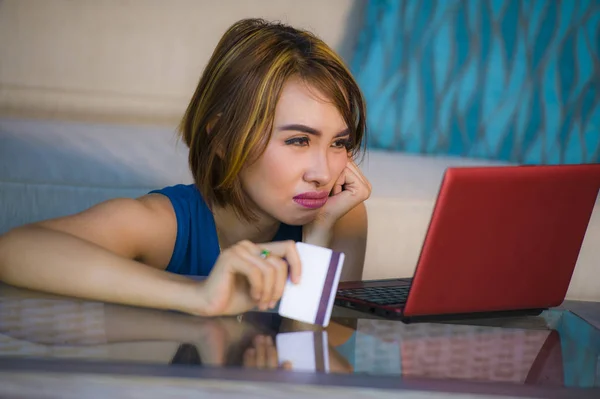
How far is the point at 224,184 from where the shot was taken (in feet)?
4.64

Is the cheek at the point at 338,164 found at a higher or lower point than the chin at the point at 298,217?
higher

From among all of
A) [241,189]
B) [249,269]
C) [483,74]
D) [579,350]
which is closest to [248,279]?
[249,269]

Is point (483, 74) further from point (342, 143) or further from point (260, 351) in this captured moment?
point (260, 351)

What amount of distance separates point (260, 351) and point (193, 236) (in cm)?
76

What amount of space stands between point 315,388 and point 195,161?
0.93 meters

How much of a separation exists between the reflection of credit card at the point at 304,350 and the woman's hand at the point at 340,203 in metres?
0.69

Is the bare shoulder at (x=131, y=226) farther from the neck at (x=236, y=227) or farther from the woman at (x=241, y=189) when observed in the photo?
the neck at (x=236, y=227)

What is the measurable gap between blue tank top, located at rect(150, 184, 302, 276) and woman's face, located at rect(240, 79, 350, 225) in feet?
0.54

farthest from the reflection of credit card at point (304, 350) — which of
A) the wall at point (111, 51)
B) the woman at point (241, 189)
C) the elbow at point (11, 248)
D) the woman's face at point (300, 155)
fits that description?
the wall at point (111, 51)

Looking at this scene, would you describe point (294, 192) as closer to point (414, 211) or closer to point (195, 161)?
point (195, 161)

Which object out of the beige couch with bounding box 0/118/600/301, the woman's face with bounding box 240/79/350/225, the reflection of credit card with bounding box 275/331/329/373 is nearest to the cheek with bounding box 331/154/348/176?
the woman's face with bounding box 240/79/350/225

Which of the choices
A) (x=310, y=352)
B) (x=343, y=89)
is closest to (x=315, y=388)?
(x=310, y=352)

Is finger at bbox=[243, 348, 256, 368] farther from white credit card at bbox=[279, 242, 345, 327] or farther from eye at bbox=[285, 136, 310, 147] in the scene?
eye at bbox=[285, 136, 310, 147]

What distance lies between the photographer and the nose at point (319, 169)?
1298 mm
